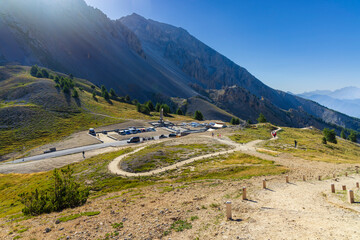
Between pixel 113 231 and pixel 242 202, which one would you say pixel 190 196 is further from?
pixel 113 231

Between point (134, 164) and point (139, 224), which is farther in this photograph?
point (134, 164)

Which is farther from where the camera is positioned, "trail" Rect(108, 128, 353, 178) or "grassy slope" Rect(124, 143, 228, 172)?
"grassy slope" Rect(124, 143, 228, 172)

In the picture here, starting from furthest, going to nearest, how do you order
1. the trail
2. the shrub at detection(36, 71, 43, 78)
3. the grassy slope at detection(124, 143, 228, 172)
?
the shrub at detection(36, 71, 43, 78) → the grassy slope at detection(124, 143, 228, 172) → the trail

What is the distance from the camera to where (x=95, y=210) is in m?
17.1

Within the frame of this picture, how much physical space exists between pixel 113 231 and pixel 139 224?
1757 mm

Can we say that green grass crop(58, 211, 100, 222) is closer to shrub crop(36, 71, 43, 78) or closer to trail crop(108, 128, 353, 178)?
trail crop(108, 128, 353, 178)

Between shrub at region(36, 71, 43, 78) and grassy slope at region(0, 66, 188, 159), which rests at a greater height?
shrub at region(36, 71, 43, 78)

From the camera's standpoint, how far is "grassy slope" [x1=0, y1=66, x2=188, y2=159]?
66.4 m

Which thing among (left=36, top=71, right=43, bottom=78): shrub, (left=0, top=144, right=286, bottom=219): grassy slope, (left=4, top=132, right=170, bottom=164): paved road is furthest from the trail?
(left=36, top=71, right=43, bottom=78): shrub

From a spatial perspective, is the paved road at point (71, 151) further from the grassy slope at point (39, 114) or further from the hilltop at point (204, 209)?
the hilltop at point (204, 209)

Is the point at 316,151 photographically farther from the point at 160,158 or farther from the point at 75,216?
the point at 75,216

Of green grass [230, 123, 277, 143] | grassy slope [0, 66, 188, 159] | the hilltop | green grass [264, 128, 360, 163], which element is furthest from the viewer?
grassy slope [0, 66, 188, 159]

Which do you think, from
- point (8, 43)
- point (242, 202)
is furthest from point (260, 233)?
point (8, 43)

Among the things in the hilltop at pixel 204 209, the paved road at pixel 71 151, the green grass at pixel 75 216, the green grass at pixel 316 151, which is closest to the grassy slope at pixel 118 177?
the hilltop at pixel 204 209
